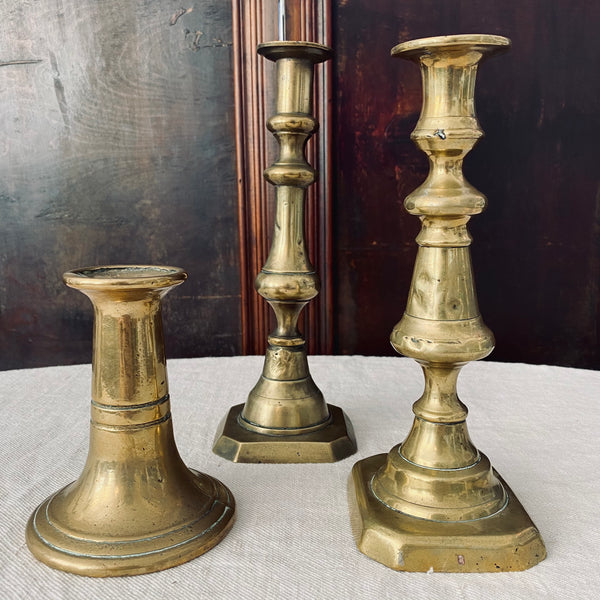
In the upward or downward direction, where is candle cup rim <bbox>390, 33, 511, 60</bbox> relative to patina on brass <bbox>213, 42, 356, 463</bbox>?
upward

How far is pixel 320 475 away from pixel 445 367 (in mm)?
208

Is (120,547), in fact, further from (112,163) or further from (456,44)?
(112,163)

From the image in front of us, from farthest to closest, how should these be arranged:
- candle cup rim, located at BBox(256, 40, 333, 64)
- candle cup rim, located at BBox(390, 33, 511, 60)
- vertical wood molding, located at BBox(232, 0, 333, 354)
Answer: vertical wood molding, located at BBox(232, 0, 333, 354), candle cup rim, located at BBox(256, 40, 333, 64), candle cup rim, located at BBox(390, 33, 511, 60)

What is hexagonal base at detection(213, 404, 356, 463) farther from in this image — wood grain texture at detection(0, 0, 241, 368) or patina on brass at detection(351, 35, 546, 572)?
wood grain texture at detection(0, 0, 241, 368)

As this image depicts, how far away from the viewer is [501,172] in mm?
1172

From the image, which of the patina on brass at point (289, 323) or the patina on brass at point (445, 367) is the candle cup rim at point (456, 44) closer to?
the patina on brass at point (445, 367)

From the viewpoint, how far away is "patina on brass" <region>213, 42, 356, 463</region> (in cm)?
67

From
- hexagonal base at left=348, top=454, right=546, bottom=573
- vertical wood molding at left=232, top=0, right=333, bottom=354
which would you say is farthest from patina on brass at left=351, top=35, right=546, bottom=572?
vertical wood molding at left=232, top=0, right=333, bottom=354

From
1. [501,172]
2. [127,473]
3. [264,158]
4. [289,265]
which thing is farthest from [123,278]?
[501,172]

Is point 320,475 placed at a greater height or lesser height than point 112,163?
lesser

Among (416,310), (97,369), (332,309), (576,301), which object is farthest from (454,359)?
(576,301)

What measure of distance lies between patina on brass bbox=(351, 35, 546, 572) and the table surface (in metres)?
0.02

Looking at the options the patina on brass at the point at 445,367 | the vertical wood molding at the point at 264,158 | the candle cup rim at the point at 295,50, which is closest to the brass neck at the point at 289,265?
the candle cup rim at the point at 295,50

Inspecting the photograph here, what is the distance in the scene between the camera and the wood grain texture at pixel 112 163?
1124 millimetres
